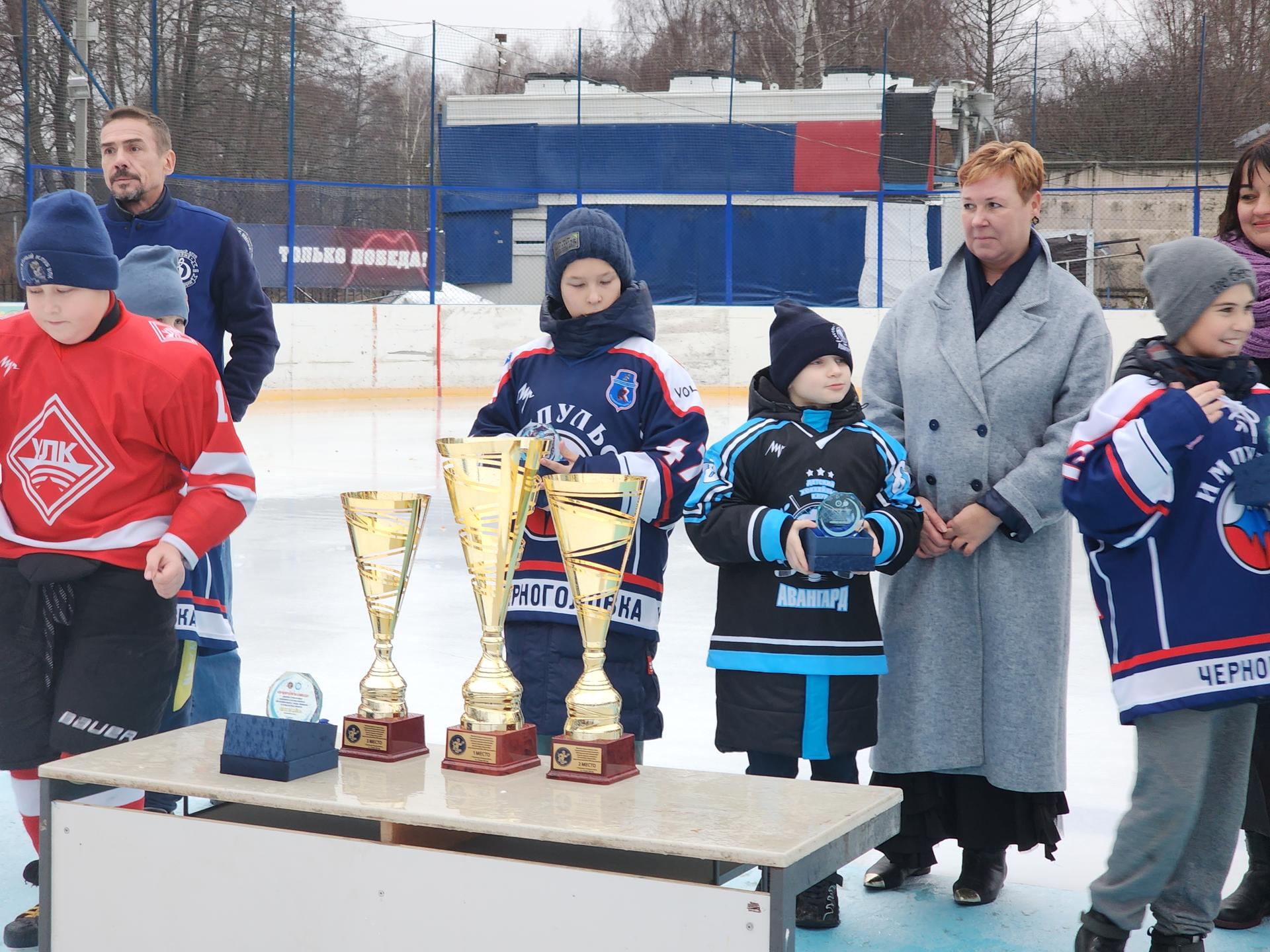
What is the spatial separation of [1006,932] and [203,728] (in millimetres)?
1359

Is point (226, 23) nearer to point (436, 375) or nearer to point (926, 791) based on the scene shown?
point (436, 375)

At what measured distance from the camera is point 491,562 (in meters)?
1.76

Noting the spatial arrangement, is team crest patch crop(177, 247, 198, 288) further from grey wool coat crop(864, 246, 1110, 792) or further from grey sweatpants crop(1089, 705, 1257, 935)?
grey sweatpants crop(1089, 705, 1257, 935)

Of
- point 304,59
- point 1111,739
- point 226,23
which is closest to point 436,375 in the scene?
point 304,59

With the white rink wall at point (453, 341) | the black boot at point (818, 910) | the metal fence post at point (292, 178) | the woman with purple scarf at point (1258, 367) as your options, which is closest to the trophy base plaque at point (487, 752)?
the black boot at point (818, 910)

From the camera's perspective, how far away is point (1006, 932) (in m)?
2.32

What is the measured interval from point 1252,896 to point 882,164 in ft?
56.4

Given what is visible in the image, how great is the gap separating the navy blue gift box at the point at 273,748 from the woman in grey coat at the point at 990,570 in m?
1.15

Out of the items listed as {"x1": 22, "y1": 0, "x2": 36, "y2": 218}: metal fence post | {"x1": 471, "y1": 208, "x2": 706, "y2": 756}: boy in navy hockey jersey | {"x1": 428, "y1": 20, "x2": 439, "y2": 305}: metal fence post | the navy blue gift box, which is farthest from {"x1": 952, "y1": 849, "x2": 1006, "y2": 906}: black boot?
{"x1": 428, "y1": 20, "x2": 439, "y2": 305}: metal fence post

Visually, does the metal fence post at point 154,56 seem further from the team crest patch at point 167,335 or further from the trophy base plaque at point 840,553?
the trophy base plaque at point 840,553

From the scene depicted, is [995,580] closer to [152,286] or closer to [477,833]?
[477,833]

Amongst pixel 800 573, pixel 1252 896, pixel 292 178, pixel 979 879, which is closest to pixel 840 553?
pixel 800 573

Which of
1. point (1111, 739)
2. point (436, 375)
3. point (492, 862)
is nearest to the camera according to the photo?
point (492, 862)

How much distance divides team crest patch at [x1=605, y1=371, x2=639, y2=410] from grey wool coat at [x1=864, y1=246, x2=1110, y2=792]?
0.53 m
